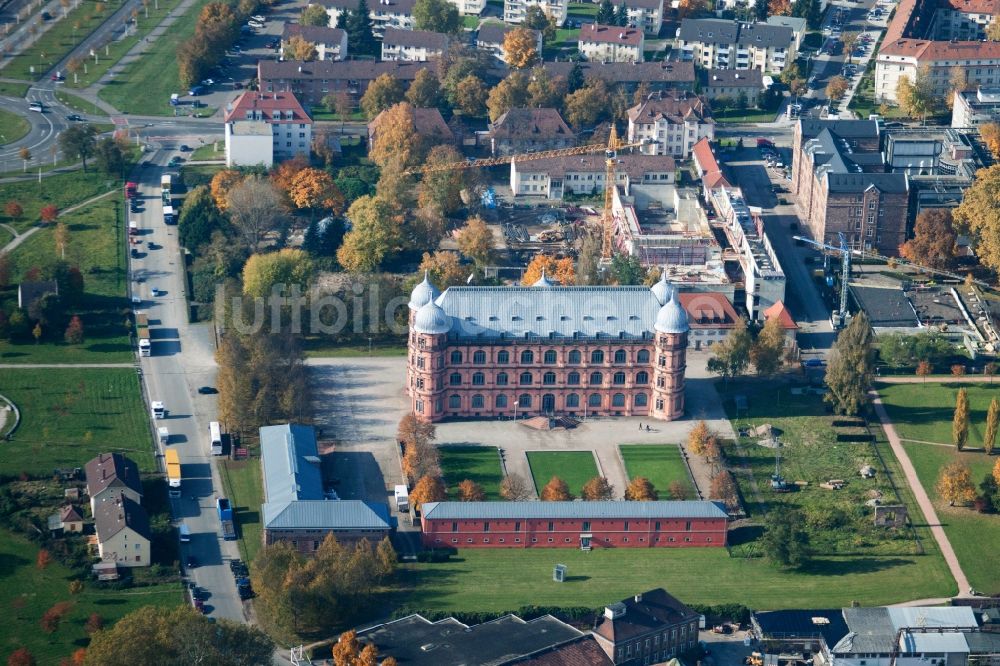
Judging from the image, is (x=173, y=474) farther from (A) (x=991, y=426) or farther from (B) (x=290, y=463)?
(A) (x=991, y=426)

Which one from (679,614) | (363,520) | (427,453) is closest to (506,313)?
(427,453)

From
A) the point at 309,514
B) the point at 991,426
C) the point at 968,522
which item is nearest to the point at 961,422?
the point at 991,426

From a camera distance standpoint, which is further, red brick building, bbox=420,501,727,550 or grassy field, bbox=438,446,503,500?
grassy field, bbox=438,446,503,500

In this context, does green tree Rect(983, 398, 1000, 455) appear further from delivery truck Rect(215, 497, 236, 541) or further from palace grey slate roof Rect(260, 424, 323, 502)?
delivery truck Rect(215, 497, 236, 541)

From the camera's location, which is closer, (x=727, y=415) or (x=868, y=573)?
(x=868, y=573)

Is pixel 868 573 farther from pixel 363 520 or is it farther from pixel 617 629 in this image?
pixel 363 520

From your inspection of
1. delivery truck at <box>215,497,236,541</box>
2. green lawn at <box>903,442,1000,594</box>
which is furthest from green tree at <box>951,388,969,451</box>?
delivery truck at <box>215,497,236,541</box>

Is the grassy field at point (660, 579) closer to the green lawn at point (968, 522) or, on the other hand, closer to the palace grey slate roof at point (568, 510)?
the green lawn at point (968, 522)
